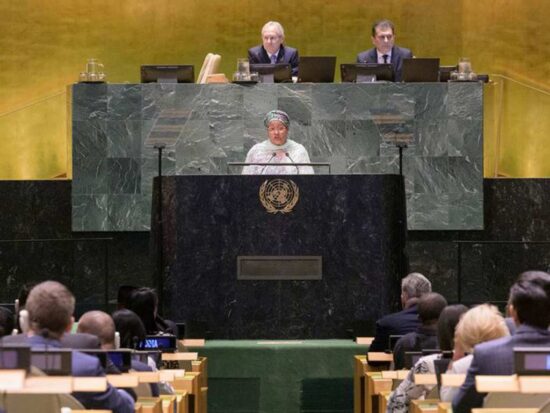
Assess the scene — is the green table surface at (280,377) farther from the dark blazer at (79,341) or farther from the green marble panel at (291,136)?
the dark blazer at (79,341)

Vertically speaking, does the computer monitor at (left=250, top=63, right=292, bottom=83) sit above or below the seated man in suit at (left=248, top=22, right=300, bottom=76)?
below

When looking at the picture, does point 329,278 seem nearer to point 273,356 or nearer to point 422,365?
point 273,356

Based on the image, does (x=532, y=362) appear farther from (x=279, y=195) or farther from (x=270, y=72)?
(x=270, y=72)

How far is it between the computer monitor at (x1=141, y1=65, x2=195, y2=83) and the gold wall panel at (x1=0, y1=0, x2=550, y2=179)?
404cm

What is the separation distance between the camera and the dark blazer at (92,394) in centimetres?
598

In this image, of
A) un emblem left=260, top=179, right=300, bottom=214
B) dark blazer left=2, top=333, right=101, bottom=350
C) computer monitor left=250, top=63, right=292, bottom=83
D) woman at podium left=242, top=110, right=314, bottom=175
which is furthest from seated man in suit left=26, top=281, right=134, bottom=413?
computer monitor left=250, top=63, right=292, bottom=83

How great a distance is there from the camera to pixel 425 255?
45.6 feet

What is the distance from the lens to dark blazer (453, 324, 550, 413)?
6055mm

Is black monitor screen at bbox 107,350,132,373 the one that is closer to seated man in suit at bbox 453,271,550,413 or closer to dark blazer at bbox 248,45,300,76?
seated man in suit at bbox 453,271,550,413

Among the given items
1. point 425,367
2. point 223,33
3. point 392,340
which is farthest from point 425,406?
point 223,33

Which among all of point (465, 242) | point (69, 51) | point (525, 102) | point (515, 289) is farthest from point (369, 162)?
point (515, 289)

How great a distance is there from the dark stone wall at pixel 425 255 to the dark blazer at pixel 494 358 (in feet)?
24.8

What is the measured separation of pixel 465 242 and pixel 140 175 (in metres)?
3.11

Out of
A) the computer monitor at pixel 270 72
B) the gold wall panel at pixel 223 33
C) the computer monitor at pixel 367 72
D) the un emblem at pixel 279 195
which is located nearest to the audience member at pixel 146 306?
the un emblem at pixel 279 195
